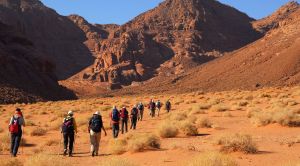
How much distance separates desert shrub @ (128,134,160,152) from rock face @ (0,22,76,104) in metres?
54.3

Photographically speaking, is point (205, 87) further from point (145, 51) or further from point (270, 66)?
point (145, 51)

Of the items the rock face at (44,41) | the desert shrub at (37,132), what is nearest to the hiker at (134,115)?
the desert shrub at (37,132)

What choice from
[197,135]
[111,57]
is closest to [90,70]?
[111,57]

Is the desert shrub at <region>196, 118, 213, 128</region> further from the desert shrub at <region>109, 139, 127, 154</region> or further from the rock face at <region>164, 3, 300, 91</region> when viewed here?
the rock face at <region>164, 3, 300, 91</region>

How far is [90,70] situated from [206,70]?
69.7m

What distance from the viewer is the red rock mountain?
83750mm

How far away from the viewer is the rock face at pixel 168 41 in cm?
15688

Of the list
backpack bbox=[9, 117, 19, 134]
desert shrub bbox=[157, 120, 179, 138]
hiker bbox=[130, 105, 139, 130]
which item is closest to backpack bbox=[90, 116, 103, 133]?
backpack bbox=[9, 117, 19, 134]

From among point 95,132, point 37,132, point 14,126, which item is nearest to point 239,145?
point 95,132

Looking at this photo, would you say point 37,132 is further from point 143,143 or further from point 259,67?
point 259,67

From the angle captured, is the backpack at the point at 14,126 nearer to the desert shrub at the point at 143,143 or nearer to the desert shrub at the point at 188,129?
the desert shrub at the point at 143,143

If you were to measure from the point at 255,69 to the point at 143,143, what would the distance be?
77.9m

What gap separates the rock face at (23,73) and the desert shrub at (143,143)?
5433cm

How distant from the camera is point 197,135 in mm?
21781
